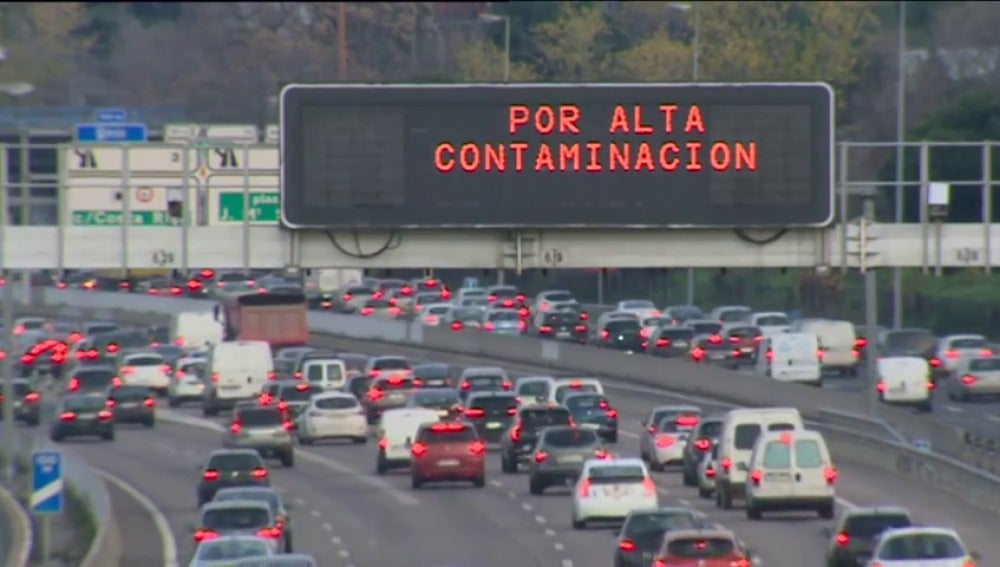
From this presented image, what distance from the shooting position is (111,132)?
146 feet

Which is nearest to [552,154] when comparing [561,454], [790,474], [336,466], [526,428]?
[790,474]

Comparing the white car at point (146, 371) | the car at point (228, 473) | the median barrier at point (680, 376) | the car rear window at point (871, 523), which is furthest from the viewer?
the white car at point (146, 371)

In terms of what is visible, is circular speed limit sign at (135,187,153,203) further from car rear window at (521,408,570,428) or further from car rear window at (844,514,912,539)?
car rear window at (521,408,570,428)

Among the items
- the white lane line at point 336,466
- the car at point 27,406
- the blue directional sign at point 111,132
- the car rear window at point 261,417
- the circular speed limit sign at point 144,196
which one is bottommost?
the white lane line at point 336,466

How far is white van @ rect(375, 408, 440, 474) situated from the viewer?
167 feet

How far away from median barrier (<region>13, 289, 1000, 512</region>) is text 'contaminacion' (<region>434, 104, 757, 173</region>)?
1572cm

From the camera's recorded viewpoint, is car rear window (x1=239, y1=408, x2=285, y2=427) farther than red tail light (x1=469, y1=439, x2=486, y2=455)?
Yes

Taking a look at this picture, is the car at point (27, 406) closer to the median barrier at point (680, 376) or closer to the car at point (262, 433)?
the median barrier at point (680, 376)

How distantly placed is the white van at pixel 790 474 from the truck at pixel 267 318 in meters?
36.4

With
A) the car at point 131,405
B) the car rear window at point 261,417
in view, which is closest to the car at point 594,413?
the car rear window at point 261,417

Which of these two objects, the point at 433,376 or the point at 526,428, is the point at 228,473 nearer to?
the point at 526,428

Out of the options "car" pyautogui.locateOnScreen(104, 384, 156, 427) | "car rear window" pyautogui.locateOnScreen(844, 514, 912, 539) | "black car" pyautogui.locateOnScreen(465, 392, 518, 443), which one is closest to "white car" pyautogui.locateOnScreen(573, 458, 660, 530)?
"car rear window" pyautogui.locateOnScreen(844, 514, 912, 539)

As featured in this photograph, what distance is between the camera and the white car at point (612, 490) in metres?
40.2

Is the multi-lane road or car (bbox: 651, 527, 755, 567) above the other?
car (bbox: 651, 527, 755, 567)
